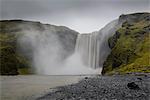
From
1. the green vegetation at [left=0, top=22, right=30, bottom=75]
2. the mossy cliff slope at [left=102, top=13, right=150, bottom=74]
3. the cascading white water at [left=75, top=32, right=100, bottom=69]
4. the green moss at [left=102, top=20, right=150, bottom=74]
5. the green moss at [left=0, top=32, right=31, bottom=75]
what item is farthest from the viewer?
the cascading white water at [left=75, top=32, right=100, bottom=69]

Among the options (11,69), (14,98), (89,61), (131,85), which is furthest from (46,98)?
(89,61)

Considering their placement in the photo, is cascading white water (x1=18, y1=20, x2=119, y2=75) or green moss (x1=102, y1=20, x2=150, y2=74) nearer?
green moss (x1=102, y1=20, x2=150, y2=74)

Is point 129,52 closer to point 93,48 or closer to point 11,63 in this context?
point 93,48

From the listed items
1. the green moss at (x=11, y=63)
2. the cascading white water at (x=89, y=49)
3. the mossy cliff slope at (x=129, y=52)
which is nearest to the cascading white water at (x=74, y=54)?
the cascading white water at (x=89, y=49)

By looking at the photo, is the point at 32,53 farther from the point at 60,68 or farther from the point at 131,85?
the point at 131,85

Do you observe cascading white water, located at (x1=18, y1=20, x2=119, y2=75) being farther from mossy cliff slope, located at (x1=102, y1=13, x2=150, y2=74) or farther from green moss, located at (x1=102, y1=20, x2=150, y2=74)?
green moss, located at (x1=102, y1=20, x2=150, y2=74)

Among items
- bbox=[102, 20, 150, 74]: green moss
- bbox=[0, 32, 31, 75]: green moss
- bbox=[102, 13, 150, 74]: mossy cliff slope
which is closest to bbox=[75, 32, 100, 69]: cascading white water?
bbox=[102, 13, 150, 74]: mossy cliff slope

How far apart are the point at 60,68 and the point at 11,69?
45938 millimetres

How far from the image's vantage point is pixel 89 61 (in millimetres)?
160250

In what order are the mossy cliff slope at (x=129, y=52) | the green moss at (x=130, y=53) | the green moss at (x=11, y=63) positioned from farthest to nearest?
the green moss at (x=11, y=63)
the green moss at (x=130, y=53)
the mossy cliff slope at (x=129, y=52)

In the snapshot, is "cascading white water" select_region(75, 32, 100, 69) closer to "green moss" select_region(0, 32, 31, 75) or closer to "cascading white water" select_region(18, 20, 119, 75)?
"cascading white water" select_region(18, 20, 119, 75)

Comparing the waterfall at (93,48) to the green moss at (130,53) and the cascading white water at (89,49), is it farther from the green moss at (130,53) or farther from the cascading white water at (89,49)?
the green moss at (130,53)

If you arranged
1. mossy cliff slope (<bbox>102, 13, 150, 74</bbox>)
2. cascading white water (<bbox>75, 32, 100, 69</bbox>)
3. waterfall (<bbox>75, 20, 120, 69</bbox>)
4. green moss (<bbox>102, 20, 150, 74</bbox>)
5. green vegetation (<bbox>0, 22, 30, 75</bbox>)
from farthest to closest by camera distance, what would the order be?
cascading white water (<bbox>75, 32, 100, 69</bbox>)
waterfall (<bbox>75, 20, 120, 69</bbox>)
green vegetation (<bbox>0, 22, 30, 75</bbox>)
green moss (<bbox>102, 20, 150, 74</bbox>)
mossy cliff slope (<bbox>102, 13, 150, 74</bbox>)

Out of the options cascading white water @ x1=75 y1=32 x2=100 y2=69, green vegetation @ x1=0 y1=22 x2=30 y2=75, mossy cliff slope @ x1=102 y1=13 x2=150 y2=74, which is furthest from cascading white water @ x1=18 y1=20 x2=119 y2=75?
mossy cliff slope @ x1=102 y1=13 x2=150 y2=74
